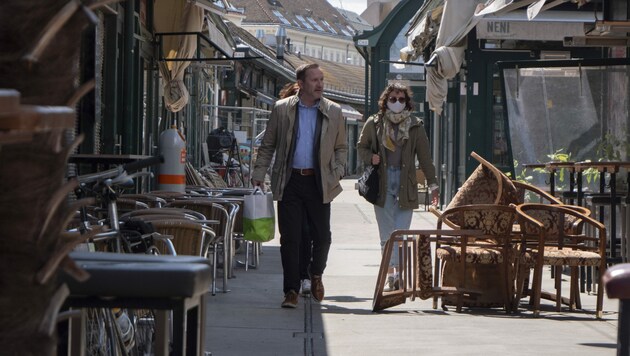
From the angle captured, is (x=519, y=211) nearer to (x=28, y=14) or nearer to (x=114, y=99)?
(x=114, y=99)

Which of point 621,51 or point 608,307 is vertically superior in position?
point 621,51

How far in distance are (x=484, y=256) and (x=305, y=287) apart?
1.46 metres

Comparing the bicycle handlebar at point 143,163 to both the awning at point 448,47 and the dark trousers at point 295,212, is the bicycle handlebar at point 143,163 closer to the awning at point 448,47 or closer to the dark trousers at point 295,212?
the dark trousers at point 295,212

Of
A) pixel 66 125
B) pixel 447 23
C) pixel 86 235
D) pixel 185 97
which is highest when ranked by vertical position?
pixel 447 23

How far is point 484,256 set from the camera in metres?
9.14

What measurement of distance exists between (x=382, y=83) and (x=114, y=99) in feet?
84.9

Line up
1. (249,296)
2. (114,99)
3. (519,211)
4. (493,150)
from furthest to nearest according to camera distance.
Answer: (493,150) → (114,99) → (249,296) → (519,211)

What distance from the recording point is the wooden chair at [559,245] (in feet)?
29.2

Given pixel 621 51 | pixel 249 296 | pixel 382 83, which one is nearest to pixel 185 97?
pixel 621 51

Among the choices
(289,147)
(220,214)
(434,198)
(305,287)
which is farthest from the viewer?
(220,214)

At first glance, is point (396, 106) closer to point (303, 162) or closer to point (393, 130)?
point (393, 130)

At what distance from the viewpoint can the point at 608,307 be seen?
9633 mm

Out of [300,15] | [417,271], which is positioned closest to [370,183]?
[417,271]

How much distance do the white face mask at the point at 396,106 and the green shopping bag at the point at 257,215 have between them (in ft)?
4.44
